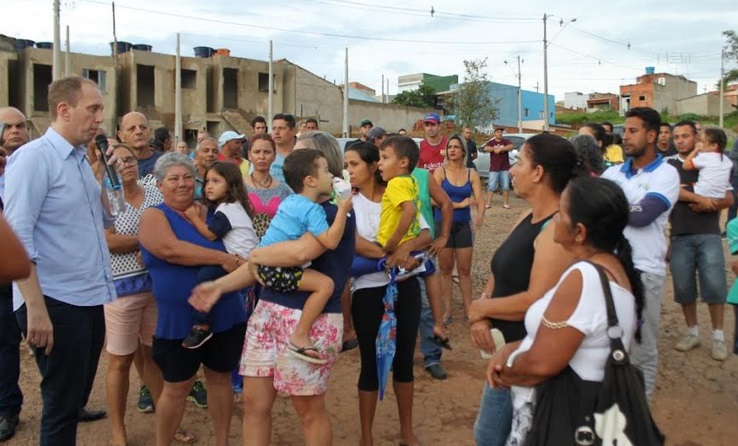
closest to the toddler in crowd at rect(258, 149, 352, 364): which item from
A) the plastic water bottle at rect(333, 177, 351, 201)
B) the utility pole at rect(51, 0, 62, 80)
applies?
the plastic water bottle at rect(333, 177, 351, 201)

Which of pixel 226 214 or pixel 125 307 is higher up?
pixel 226 214

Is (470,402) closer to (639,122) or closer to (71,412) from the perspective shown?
(639,122)

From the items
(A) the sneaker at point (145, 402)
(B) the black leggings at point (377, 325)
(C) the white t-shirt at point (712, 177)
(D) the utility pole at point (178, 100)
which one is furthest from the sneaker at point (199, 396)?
(D) the utility pole at point (178, 100)

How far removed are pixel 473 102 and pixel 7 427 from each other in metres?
23.2

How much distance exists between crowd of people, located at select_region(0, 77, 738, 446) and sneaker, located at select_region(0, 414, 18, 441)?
0.04 feet

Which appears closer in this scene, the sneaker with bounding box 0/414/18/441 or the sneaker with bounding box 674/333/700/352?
the sneaker with bounding box 0/414/18/441

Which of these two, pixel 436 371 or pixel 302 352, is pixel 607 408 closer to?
pixel 302 352

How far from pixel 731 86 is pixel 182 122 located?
43.2m

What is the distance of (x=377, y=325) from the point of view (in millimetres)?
3836

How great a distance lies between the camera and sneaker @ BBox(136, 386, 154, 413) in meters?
4.64

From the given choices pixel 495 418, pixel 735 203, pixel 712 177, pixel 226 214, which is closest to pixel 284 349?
pixel 495 418

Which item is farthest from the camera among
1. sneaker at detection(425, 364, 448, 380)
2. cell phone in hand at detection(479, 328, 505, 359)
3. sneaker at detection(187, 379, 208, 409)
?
sneaker at detection(425, 364, 448, 380)

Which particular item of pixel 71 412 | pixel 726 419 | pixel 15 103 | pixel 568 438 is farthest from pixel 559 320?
pixel 15 103

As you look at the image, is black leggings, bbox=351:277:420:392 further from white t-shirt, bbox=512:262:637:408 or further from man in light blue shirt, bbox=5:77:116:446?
white t-shirt, bbox=512:262:637:408
